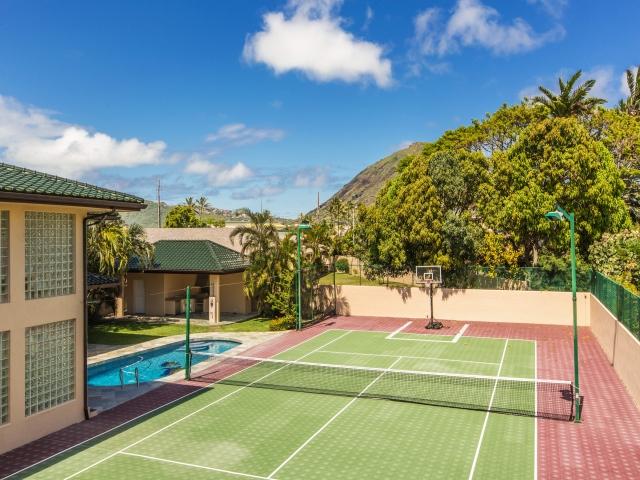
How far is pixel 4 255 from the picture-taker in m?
13.4

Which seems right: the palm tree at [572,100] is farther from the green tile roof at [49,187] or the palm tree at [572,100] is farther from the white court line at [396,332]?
the green tile roof at [49,187]

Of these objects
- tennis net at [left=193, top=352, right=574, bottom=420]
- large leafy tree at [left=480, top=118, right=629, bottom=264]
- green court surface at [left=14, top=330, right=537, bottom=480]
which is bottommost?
green court surface at [left=14, top=330, right=537, bottom=480]

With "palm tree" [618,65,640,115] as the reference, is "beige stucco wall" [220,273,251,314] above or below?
below

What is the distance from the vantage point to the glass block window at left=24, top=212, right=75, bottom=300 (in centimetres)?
1409

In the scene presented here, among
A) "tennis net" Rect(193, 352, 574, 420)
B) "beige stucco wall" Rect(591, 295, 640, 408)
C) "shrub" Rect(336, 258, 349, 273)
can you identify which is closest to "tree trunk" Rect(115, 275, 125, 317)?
"tennis net" Rect(193, 352, 574, 420)

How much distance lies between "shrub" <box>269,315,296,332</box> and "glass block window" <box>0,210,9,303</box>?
18.1 metres

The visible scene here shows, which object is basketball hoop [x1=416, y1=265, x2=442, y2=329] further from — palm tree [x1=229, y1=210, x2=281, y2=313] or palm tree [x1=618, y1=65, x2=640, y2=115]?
palm tree [x1=618, y1=65, x2=640, y2=115]

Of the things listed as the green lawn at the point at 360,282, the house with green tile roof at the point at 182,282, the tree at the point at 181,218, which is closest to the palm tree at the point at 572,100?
the green lawn at the point at 360,282

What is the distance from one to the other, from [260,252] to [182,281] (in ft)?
26.4

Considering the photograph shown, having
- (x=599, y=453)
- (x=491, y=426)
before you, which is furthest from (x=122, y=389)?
(x=599, y=453)

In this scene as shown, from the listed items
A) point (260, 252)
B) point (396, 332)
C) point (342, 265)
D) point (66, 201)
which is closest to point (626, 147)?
point (396, 332)

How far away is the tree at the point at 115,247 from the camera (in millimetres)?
30406

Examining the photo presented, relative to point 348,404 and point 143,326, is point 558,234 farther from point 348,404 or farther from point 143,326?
point 143,326

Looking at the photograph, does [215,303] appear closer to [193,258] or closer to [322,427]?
[193,258]
